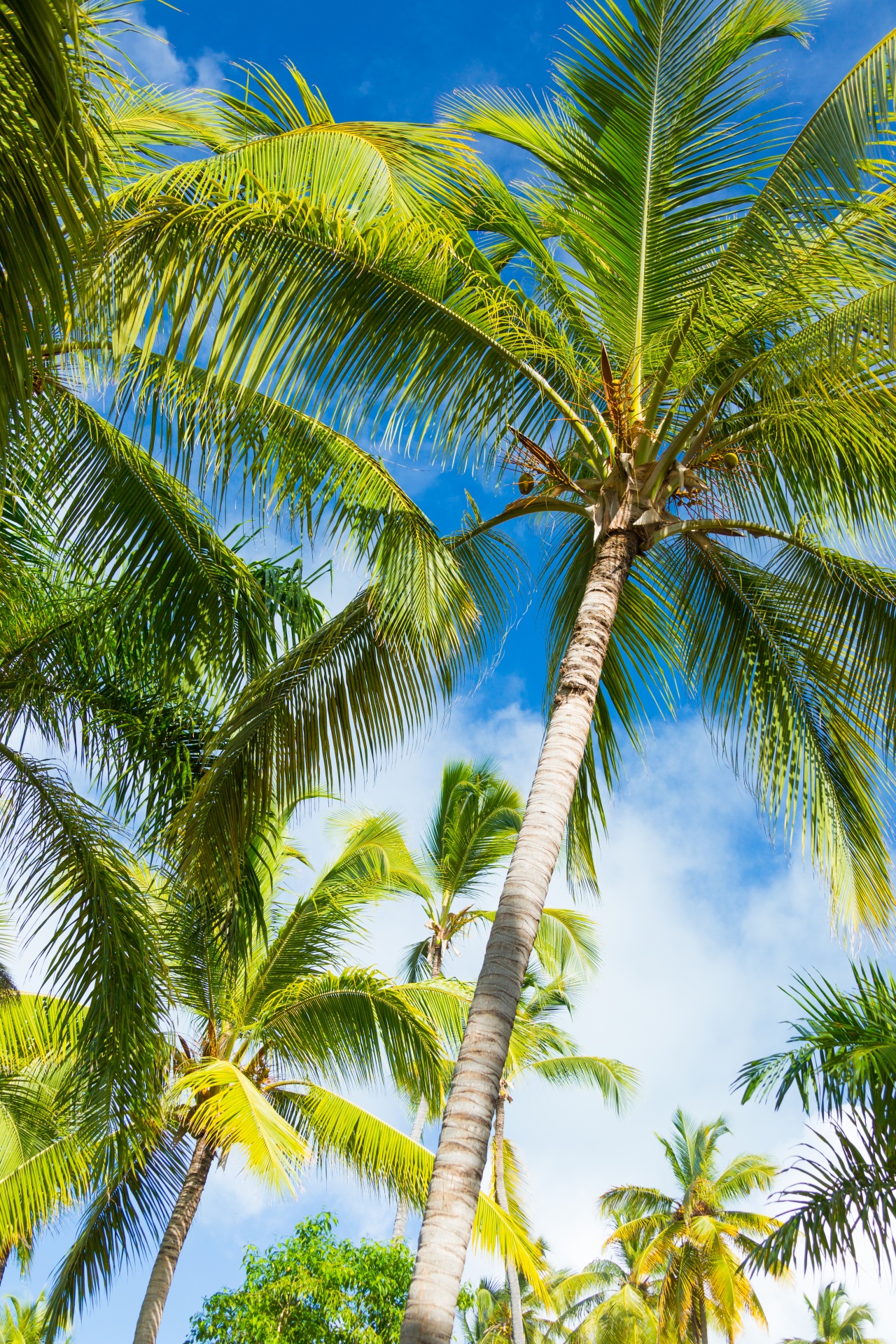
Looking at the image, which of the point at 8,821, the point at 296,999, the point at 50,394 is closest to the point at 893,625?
the point at 50,394

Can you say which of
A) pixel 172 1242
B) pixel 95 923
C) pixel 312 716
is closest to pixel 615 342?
pixel 312 716

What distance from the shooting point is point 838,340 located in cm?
539

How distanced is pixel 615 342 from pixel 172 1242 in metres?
8.55

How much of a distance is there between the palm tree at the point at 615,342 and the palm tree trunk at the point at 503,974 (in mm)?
21

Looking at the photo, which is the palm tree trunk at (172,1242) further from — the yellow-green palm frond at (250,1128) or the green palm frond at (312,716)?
the green palm frond at (312,716)

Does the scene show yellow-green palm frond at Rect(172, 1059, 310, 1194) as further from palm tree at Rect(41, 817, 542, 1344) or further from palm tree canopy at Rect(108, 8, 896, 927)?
palm tree canopy at Rect(108, 8, 896, 927)

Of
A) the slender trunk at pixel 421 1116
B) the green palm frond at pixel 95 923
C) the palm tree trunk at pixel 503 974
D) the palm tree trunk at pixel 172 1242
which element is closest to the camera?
the palm tree trunk at pixel 503 974

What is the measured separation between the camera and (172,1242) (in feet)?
31.7

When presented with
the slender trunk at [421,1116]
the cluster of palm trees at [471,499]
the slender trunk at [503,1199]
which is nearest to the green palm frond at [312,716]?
the cluster of palm trees at [471,499]

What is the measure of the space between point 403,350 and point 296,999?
6847 millimetres

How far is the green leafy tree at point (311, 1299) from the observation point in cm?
1018

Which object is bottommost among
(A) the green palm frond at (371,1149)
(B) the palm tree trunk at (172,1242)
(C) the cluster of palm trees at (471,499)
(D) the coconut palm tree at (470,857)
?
(B) the palm tree trunk at (172,1242)

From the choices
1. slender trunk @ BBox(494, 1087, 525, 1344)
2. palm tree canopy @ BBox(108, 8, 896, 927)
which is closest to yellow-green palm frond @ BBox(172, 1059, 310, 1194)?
palm tree canopy @ BBox(108, 8, 896, 927)

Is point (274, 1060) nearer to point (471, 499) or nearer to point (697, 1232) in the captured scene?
point (471, 499)
